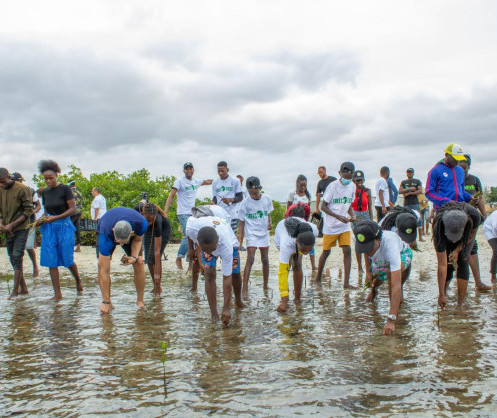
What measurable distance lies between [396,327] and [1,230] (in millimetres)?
6075

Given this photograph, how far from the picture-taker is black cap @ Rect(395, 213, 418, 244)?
5848 millimetres

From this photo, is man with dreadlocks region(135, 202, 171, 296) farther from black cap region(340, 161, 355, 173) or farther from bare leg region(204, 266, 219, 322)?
black cap region(340, 161, 355, 173)

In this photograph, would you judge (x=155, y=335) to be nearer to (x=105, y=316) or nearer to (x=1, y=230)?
(x=105, y=316)

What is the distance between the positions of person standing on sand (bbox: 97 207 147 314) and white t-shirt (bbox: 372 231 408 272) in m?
3.02

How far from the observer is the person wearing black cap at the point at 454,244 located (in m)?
6.15

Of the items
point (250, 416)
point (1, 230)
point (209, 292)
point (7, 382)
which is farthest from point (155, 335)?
point (1, 230)

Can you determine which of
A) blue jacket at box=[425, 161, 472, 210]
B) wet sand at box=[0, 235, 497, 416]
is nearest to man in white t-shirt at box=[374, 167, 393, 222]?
blue jacket at box=[425, 161, 472, 210]

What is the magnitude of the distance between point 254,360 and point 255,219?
13.2 feet

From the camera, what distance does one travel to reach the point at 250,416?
10.7 ft

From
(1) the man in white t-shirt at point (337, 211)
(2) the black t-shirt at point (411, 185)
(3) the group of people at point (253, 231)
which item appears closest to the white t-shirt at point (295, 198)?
(3) the group of people at point (253, 231)

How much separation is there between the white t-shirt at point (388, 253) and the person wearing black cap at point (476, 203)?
7.70ft

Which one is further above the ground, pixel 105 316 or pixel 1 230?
pixel 1 230

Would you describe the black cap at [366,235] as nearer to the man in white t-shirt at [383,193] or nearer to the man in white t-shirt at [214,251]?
the man in white t-shirt at [214,251]

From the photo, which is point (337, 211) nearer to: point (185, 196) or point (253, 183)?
point (253, 183)
